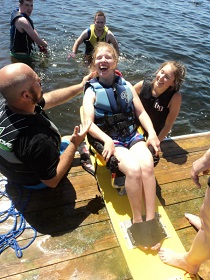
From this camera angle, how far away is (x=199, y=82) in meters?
7.68

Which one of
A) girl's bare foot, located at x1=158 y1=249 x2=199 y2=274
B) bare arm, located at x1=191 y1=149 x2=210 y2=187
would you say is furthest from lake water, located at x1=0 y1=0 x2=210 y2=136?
bare arm, located at x1=191 y1=149 x2=210 y2=187

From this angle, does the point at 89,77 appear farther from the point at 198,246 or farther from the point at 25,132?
the point at 198,246

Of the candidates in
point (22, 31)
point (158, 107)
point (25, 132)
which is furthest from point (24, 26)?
point (25, 132)

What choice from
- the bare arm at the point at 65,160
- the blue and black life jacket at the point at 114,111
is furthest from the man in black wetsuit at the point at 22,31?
the bare arm at the point at 65,160

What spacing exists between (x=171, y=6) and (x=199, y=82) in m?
8.73

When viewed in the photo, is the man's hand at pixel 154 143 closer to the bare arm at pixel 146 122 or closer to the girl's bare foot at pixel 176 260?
the bare arm at pixel 146 122

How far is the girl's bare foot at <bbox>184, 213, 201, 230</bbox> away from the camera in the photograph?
3.06 metres

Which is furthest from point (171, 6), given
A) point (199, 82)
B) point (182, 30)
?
point (199, 82)

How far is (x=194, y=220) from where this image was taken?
3102 mm

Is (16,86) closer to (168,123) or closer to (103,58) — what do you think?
(103,58)

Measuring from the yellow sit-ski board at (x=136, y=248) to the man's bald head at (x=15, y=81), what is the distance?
1209mm

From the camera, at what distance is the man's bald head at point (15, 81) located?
254 cm

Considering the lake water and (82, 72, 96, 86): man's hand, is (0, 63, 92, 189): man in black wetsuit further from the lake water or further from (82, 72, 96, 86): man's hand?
the lake water

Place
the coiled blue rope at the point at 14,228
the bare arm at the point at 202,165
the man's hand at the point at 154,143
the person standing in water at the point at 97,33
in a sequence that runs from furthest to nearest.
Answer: the person standing in water at the point at 97,33 < the man's hand at the point at 154,143 < the coiled blue rope at the point at 14,228 < the bare arm at the point at 202,165
